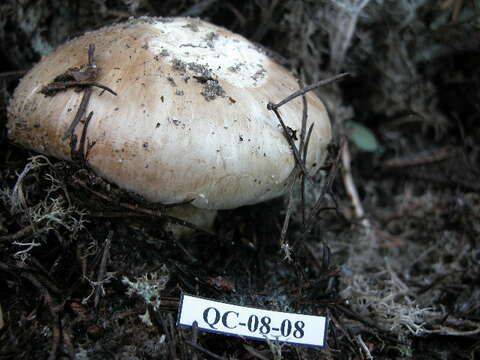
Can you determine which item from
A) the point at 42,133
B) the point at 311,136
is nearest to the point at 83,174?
the point at 42,133

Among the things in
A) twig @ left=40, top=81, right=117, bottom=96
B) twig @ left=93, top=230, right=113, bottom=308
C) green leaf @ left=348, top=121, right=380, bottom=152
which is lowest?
twig @ left=93, top=230, right=113, bottom=308

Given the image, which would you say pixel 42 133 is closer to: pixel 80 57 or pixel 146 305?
pixel 80 57

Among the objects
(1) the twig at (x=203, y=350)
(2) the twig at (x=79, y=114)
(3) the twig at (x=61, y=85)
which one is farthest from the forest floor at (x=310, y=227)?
(3) the twig at (x=61, y=85)


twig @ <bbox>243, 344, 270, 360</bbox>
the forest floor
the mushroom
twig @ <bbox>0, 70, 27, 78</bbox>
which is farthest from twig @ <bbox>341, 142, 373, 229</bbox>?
twig @ <bbox>0, 70, 27, 78</bbox>

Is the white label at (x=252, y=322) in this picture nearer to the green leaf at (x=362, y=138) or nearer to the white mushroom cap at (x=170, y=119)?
the white mushroom cap at (x=170, y=119)

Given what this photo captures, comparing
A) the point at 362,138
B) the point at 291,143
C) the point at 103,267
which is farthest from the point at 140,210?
the point at 362,138

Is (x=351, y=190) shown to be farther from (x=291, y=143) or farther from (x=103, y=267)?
(x=103, y=267)

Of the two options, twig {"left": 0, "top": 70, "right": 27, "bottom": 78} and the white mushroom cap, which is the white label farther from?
twig {"left": 0, "top": 70, "right": 27, "bottom": 78}
